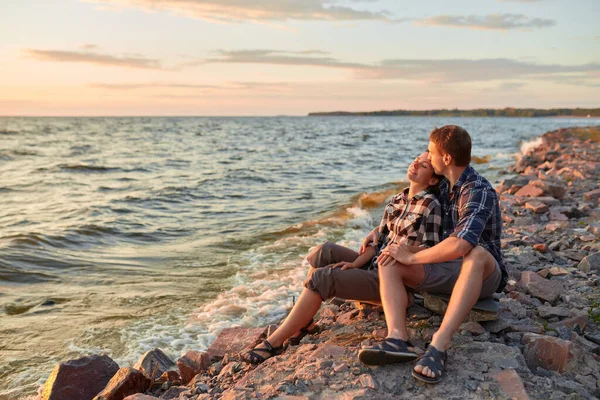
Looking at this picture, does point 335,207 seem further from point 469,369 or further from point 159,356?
point 469,369

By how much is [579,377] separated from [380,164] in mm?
23832

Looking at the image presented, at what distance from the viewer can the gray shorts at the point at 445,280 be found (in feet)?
13.6

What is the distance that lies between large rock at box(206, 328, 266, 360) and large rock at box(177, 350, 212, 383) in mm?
194

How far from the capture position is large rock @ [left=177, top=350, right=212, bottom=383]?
459 cm

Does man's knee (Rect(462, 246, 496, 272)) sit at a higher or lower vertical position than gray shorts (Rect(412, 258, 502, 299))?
higher

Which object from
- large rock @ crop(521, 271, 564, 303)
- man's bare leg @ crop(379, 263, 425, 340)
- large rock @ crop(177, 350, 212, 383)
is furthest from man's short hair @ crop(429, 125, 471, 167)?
large rock @ crop(177, 350, 212, 383)

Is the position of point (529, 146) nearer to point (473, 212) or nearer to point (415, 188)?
point (415, 188)

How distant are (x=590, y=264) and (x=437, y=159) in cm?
331

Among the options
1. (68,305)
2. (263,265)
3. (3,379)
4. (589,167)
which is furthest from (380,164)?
(3,379)

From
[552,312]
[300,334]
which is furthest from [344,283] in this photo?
[552,312]

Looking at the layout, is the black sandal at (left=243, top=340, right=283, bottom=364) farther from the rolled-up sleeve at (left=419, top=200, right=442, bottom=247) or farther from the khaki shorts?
the rolled-up sleeve at (left=419, top=200, right=442, bottom=247)

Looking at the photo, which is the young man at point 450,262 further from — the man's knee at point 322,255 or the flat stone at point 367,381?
the man's knee at point 322,255

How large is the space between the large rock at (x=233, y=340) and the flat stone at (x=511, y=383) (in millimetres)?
2234

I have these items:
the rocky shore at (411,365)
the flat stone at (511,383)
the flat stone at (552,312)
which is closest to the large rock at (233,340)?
the rocky shore at (411,365)
